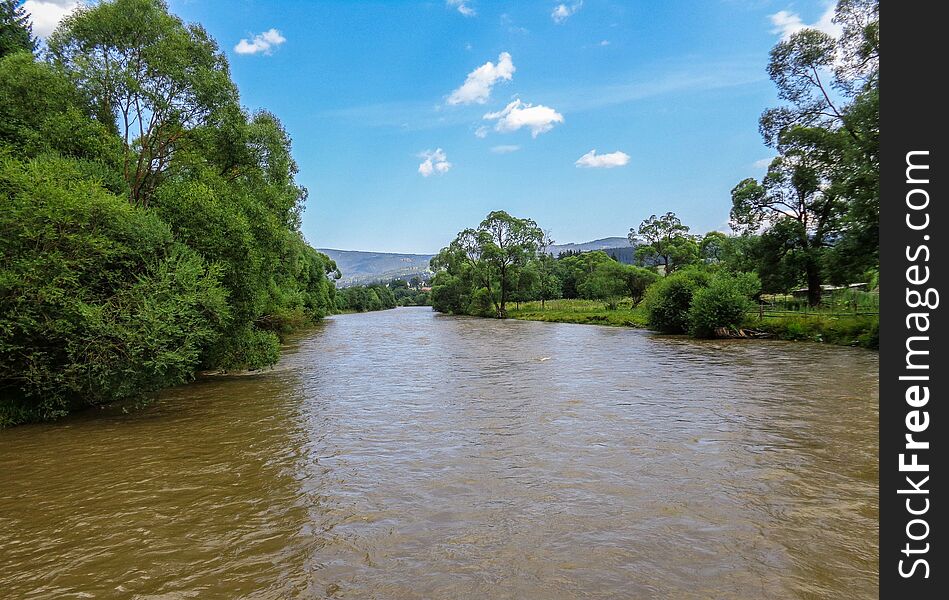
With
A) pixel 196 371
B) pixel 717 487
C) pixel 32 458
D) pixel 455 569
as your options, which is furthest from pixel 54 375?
pixel 717 487

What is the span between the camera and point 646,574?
5461mm

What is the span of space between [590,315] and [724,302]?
22723 millimetres

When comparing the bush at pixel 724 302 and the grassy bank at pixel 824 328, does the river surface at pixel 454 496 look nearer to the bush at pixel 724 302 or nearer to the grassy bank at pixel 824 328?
the grassy bank at pixel 824 328

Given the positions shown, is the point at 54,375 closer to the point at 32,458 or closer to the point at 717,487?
the point at 32,458

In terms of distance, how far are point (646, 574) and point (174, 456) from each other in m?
9.74

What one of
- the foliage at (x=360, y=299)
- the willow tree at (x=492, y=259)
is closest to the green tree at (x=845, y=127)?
→ the willow tree at (x=492, y=259)

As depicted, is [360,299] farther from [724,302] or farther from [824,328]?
[824,328]

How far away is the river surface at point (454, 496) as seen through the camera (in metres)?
5.50

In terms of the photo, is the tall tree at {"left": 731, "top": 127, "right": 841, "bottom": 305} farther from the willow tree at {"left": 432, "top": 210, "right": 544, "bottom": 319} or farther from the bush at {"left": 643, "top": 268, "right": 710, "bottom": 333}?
the willow tree at {"left": 432, "top": 210, "right": 544, "bottom": 319}

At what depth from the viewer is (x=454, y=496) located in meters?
7.93

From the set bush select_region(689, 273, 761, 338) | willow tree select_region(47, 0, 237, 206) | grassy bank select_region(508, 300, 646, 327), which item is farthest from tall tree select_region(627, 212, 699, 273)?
willow tree select_region(47, 0, 237, 206)

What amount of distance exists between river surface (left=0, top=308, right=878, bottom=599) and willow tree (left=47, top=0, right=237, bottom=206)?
33.6 feet

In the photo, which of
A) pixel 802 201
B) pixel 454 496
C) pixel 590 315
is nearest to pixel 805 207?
pixel 802 201

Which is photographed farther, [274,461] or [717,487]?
[274,461]
